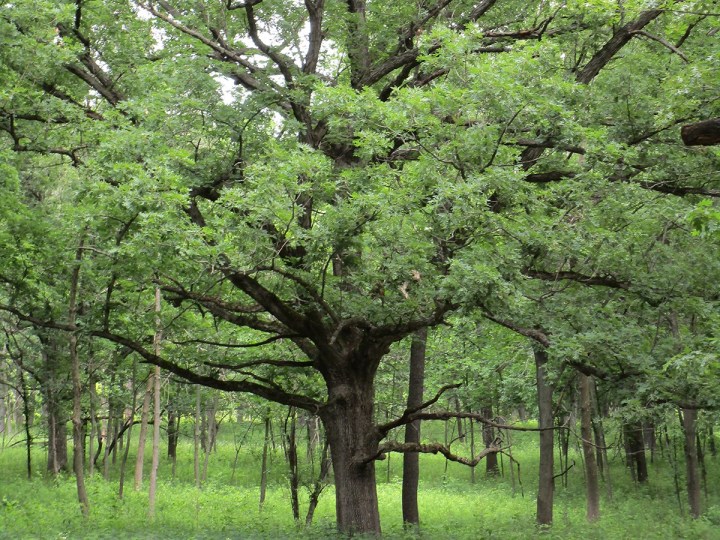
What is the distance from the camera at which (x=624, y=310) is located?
11.7 meters

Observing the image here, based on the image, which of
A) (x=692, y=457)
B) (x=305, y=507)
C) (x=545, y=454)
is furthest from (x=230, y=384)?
(x=305, y=507)

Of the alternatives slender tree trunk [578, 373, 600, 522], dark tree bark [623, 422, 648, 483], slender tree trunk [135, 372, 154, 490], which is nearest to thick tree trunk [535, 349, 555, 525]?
slender tree trunk [578, 373, 600, 522]

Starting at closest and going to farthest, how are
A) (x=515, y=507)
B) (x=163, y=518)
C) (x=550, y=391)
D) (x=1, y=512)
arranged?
1. (x=1, y=512)
2. (x=550, y=391)
3. (x=163, y=518)
4. (x=515, y=507)

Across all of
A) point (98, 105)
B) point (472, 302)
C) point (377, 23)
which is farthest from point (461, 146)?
point (98, 105)

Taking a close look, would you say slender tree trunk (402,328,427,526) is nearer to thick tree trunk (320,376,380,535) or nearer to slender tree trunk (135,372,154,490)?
thick tree trunk (320,376,380,535)

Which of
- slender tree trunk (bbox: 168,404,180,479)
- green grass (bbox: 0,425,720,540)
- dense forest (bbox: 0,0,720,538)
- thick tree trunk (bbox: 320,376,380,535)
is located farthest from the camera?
slender tree trunk (bbox: 168,404,180,479)

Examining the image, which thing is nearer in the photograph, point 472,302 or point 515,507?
point 472,302

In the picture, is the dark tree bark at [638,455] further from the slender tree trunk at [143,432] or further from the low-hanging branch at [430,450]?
the low-hanging branch at [430,450]

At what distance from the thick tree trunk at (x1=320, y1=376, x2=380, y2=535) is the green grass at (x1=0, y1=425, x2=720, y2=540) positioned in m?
0.46

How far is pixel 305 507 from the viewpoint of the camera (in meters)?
24.3

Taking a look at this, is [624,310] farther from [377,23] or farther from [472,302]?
[377,23]

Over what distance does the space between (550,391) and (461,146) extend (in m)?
8.38

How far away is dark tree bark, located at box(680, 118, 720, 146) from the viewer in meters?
3.94

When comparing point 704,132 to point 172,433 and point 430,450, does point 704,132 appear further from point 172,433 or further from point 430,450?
point 172,433
